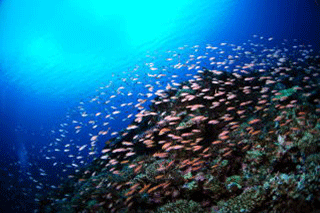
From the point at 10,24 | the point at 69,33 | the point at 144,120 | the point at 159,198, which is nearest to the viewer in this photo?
the point at 159,198

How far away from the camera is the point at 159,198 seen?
5.82m

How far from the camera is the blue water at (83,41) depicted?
37000mm

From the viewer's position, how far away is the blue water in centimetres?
3700

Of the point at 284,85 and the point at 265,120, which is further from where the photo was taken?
the point at 284,85

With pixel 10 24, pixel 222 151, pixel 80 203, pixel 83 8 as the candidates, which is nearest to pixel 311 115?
pixel 222 151

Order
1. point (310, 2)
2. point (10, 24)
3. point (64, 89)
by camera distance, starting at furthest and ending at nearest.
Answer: point (10, 24) → point (64, 89) → point (310, 2)

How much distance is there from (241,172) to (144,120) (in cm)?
749

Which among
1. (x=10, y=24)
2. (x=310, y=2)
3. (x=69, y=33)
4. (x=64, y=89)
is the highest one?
(x=10, y=24)

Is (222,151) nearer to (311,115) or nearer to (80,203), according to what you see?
(311,115)

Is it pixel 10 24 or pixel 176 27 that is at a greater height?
pixel 10 24

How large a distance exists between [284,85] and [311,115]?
350 centimetres

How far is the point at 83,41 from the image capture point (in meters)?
67.6

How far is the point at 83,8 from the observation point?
6556 cm

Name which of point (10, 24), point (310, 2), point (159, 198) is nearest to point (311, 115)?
point (159, 198)
